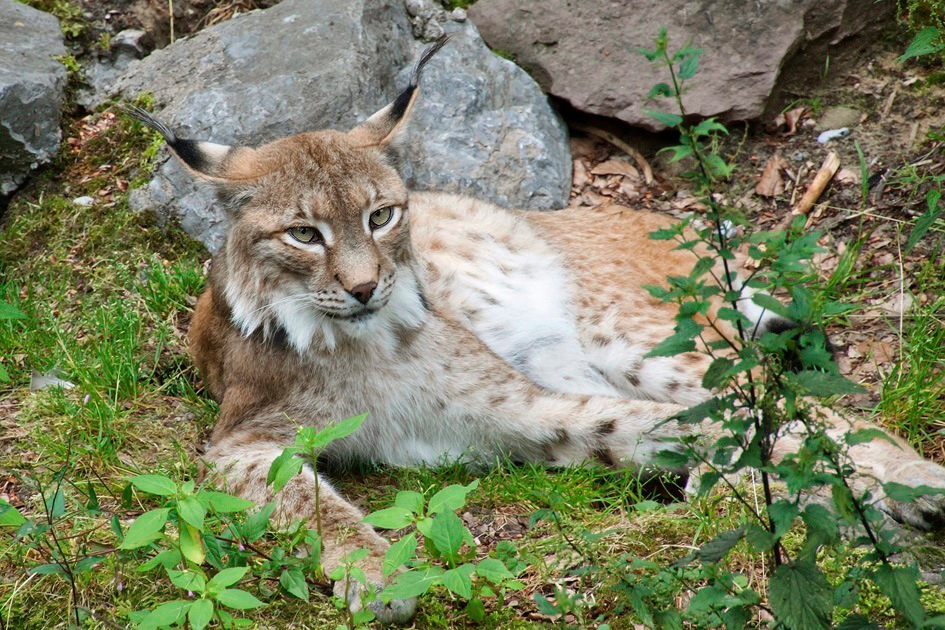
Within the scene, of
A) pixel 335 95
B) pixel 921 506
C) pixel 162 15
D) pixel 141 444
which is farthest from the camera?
pixel 162 15

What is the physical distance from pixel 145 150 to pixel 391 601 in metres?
3.40

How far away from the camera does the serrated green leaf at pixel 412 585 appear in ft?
7.67

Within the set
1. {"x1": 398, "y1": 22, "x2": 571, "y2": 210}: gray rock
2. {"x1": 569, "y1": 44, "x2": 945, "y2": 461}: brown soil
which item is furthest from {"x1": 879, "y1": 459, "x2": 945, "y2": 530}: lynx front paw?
{"x1": 398, "y1": 22, "x2": 571, "y2": 210}: gray rock

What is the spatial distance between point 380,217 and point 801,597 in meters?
1.99

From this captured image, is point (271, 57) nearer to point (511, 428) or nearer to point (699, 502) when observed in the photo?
point (511, 428)

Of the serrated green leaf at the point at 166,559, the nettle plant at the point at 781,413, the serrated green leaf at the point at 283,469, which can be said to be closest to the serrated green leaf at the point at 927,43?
the nettle plant at the point at 781,413

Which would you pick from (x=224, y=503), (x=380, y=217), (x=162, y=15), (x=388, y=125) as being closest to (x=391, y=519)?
(x=224, y=503)

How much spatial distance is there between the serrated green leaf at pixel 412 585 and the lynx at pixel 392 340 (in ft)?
1.00

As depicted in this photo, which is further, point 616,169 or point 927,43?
point 616,169

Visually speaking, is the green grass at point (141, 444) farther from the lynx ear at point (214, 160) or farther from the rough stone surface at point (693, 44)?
the rough stone surface at point (693, 44)

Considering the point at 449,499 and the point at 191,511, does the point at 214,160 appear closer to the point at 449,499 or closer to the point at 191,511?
the point at 191,511

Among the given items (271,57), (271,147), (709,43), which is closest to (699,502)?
(271,147)

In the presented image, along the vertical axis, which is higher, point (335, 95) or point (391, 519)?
point (335, 95)

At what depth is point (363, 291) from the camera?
10.3ft
